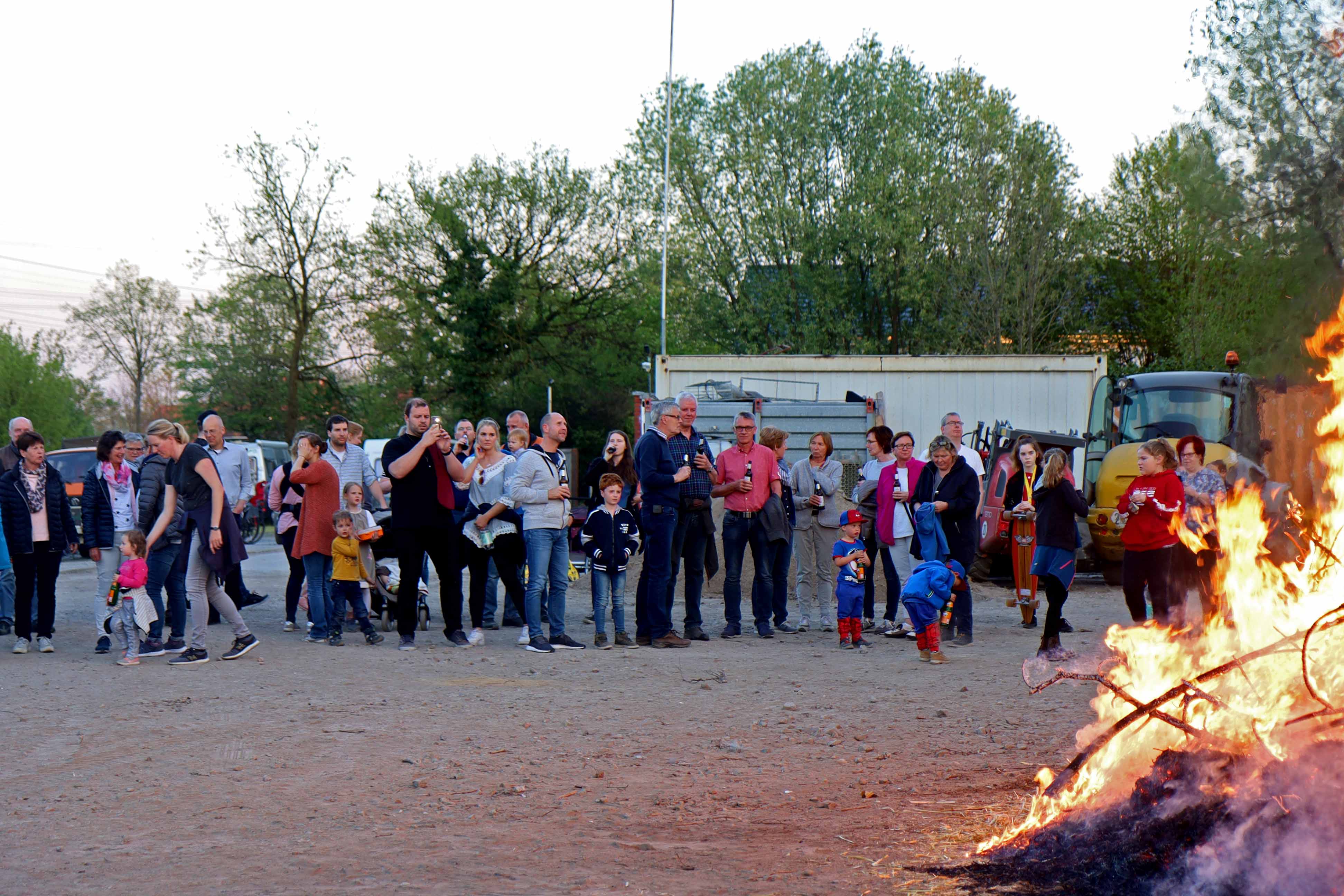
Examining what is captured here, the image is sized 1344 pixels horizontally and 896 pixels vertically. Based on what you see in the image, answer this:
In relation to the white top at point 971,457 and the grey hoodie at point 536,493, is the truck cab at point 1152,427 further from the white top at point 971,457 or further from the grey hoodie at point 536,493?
the grey hoodie at point 536,493

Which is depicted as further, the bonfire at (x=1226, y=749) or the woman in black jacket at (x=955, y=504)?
the woman in black jacket at (x=955, y=504)

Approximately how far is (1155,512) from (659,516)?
12.7 feet

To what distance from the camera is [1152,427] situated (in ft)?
59.3

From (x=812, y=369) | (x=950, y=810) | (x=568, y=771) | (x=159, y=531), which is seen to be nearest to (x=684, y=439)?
(x=159, y=531)

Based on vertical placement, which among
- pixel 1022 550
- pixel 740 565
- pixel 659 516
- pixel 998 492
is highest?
pixel 998 492

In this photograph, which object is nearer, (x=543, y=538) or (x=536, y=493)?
(x=536, y=493)

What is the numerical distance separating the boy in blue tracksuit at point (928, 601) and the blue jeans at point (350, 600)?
4625 mm

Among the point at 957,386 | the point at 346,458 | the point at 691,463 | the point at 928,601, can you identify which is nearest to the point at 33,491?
Answer: the point at 346,458

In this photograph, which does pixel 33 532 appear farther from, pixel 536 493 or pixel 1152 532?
pixel 1152 532

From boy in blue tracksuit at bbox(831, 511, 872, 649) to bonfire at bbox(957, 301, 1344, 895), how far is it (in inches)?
200

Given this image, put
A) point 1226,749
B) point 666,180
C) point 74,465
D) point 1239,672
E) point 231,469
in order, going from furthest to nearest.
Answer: point 666,180 < point 74,465 < point 231,469 < point 1239,672 < point 1226,749

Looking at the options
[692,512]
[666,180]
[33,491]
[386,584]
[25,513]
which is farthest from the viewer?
[666,180]

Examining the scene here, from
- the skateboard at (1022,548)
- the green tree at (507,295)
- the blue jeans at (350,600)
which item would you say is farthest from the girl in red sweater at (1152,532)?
the green tree at (507,295)

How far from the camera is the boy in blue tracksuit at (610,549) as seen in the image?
1044 centimetres
